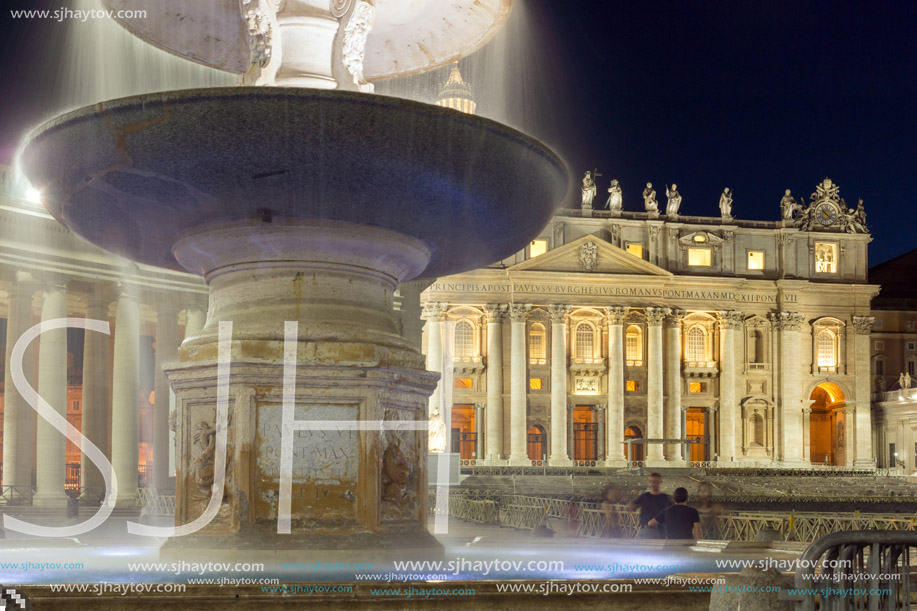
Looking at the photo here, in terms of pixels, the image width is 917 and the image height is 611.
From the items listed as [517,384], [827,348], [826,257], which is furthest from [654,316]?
[826,257]

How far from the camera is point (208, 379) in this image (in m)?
7.96

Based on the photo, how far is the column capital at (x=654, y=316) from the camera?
7400 cm

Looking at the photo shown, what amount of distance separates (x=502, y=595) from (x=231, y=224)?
355 cm

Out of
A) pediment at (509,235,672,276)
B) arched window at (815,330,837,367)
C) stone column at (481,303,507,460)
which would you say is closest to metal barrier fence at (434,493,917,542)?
stone column at (481,303,507,460)

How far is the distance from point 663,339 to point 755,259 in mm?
9081

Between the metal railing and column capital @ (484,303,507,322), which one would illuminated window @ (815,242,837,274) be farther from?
the metal railing

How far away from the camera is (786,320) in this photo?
Answer: 76.3m

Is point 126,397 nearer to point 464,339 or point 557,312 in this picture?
point 464,339

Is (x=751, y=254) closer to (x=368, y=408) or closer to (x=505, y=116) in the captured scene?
(x=505, y=116)

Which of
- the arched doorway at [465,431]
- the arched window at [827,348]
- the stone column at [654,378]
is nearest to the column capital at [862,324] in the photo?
the arched window at [827,348]

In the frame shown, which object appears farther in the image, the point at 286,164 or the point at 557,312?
the point at 557,312

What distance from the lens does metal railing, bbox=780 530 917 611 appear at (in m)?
5.68

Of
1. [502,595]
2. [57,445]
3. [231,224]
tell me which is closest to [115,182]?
[231,224]

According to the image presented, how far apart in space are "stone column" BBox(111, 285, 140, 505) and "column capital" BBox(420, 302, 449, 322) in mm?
45649
